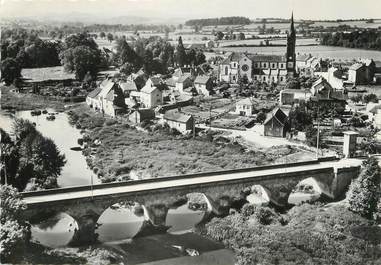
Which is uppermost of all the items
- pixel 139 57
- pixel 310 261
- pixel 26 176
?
pixel 139 57

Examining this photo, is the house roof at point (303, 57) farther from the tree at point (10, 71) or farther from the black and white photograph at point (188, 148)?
the tree at point (10, 71)

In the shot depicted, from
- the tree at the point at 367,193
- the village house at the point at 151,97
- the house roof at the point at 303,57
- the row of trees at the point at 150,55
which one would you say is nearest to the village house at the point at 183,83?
the village house at the point at 151,97

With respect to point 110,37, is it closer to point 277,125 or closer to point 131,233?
point 277,125

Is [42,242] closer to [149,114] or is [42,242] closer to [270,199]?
[270,199]

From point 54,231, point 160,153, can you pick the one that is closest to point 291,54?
point 160,153

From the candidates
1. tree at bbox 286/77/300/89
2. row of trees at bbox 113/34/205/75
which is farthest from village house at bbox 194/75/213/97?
tree at bbox 286/77/300/89

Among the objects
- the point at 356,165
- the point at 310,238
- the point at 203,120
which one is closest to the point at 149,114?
the point at 203,120

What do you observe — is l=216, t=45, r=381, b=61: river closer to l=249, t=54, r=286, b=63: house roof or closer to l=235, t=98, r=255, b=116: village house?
l=249, t=54, r=286, b=63: house roof
